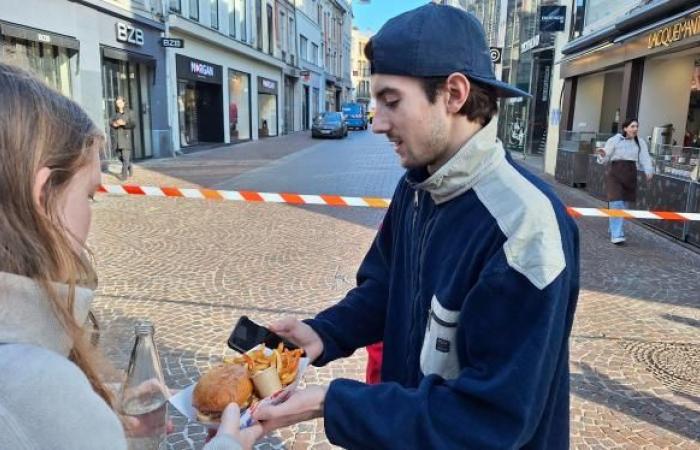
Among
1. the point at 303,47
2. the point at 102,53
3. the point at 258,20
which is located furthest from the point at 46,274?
the point at 303,47

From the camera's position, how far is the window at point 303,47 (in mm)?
43056

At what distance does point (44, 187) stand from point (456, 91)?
0.96 metres

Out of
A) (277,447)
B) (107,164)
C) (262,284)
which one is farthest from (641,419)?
(107,164)

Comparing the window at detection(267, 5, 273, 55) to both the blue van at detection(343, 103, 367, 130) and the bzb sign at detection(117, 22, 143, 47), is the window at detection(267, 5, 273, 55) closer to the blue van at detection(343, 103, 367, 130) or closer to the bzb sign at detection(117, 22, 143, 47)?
the bzb sign at detection(117, 22, 143, 47)

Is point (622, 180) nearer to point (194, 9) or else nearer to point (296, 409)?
point (296, 409)

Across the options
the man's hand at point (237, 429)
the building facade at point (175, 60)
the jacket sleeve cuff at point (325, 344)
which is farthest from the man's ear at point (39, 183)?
the jacket sleeve cuff at point (325, 344)

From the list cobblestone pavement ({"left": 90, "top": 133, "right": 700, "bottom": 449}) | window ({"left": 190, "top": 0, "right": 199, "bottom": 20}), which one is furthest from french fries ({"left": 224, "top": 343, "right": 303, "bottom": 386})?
window ({"left": 190, "top": 0, "right": 199, "bottom": 20})

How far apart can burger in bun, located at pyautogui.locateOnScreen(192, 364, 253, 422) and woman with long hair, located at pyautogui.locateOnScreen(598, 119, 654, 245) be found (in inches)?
308

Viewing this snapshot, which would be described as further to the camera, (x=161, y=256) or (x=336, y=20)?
(x=336, y=20)

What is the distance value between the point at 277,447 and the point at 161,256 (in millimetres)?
4254

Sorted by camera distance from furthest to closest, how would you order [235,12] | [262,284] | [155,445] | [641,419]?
[235,12], [262,284], [641,419], [155,445]

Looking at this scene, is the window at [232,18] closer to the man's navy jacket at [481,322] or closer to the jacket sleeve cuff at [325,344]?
the jacket sleeve cuff at [325,344]

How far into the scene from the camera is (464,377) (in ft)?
Result: 4.09

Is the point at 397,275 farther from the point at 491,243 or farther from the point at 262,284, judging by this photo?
the point at 262,284
